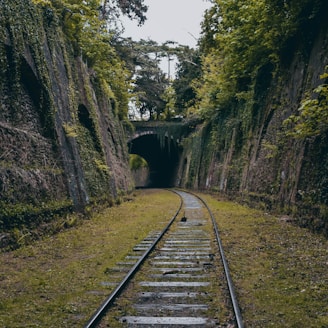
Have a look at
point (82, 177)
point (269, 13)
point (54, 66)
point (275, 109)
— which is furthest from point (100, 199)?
point (269, 13)

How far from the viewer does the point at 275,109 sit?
53.3 feet

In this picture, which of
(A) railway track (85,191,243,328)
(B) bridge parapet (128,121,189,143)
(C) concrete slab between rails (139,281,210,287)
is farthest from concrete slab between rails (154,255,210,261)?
(B) bridge parapet (128,121,189,143)

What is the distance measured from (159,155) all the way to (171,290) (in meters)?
48.9

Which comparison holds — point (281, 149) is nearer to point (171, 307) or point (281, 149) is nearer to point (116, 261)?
point (116, 261)

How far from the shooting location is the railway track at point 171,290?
4.46m

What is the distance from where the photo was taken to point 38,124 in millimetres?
11961

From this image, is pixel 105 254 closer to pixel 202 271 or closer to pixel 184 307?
pixel 202 271

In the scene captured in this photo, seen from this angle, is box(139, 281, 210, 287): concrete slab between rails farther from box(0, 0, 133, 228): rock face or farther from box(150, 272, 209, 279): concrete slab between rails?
box(0, 0, 133, 228): rock face

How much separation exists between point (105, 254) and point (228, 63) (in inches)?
622

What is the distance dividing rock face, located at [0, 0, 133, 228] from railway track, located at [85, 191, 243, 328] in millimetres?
3253

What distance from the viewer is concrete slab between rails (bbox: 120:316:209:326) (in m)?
4.34

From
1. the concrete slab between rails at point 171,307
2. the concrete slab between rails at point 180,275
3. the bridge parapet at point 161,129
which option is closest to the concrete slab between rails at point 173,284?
the concrete slab between rails at point 180,275

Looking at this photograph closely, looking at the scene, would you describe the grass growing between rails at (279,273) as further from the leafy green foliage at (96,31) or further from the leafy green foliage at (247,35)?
the leafy green foliage at (96,31)

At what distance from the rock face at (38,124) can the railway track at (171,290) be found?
325 cm
